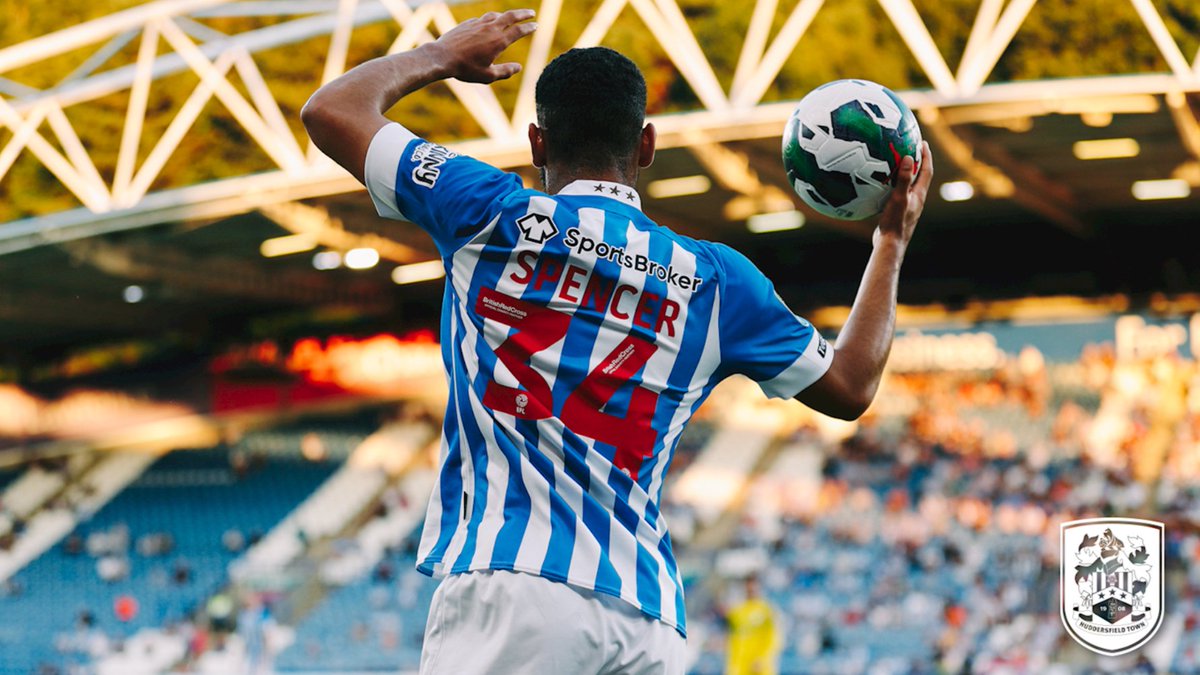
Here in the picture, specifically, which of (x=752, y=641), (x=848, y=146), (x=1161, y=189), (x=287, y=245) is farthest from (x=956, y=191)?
(x=848, y=146)

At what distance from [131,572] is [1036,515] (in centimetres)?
1494

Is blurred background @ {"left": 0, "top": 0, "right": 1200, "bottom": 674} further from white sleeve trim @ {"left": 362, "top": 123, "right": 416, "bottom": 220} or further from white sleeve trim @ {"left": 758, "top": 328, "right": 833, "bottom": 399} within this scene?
white sleeve trim @ {"left": 362, "top": 123, "right": 416, "bottom": 220}

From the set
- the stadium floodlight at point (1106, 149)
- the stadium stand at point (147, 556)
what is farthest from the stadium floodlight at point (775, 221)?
the stadium stand at point (147, 556)

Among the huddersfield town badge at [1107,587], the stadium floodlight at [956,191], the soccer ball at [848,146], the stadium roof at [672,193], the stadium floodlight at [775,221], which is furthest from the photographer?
the stadium floodlight at [775,221]

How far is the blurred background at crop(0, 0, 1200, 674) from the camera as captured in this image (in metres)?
19.2

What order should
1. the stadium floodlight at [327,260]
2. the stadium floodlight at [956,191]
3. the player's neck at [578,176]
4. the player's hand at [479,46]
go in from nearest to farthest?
the player's neck at [578,176]
the player's hand at [479,46]
the stadium floodlight at [956,191]
the stadium floodlight at [327,260]

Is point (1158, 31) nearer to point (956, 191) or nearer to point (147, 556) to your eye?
point (956, 191)

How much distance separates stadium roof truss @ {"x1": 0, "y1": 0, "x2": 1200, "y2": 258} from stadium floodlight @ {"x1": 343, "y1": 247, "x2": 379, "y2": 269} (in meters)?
3.13

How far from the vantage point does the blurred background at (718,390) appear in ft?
62.9

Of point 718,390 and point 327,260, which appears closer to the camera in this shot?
point 327,260

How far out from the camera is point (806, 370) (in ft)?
8.65

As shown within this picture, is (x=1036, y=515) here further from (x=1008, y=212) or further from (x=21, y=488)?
(x=21, y=488)

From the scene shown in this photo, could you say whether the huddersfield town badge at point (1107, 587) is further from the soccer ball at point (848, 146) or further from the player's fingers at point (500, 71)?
the player's fingers at point (500, 71)

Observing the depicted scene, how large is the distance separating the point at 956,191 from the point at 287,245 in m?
10.3
